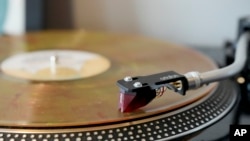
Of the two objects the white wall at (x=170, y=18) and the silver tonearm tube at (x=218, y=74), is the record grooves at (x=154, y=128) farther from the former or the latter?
the white wall at (x=170, y=18)

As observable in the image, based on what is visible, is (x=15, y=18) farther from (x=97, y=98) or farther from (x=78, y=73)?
(x=97, y=98)

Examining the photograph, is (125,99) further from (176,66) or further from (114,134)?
(176,66)

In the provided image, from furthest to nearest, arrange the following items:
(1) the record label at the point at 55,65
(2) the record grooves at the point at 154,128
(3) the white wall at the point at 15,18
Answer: (3) the white wall at the point at 15,18
(1) the record label at the point at 55,65
(2) the record grooves at the point at 154,128

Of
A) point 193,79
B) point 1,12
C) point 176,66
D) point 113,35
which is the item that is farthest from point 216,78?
point 1,12

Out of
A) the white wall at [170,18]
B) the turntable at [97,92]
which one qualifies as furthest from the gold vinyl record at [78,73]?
the white wall at [170,18]

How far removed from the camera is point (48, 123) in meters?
0.49

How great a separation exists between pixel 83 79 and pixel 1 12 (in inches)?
16.6

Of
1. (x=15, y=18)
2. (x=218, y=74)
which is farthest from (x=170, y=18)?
(x=218, y=74)

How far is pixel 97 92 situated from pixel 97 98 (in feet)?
0.08

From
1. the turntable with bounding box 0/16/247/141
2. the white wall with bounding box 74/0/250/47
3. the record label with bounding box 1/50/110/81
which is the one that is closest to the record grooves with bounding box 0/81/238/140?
the turntable with bounding box 0/16/247/141

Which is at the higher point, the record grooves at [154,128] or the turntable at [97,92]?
the turntable at [97,92]

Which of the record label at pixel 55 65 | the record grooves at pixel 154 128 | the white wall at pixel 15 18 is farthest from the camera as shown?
the white wall at pixel 15 18

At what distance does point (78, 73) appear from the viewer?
2.30ft

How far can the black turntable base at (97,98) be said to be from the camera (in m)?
0.49
